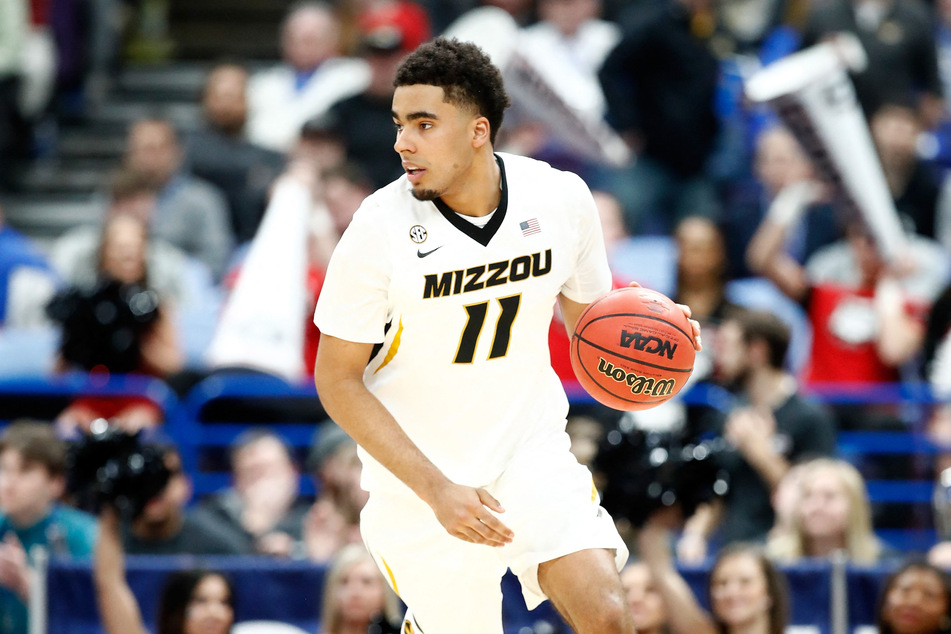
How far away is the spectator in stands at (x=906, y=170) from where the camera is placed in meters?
10.3

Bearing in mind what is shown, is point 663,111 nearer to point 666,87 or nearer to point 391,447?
point 666,87

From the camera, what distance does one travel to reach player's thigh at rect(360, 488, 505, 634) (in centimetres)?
512

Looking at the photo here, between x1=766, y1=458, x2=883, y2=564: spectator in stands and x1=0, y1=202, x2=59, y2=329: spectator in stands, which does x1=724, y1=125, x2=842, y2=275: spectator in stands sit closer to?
x1=766, y1=458, x2=883, y2=564: spectator in stands

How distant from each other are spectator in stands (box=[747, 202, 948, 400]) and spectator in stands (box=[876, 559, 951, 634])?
2.38 meters

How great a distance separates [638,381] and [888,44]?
7.16 meters

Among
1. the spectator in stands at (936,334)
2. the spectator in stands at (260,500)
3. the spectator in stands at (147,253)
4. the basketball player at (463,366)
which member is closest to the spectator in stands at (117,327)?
the spectator in stands at (147,253)

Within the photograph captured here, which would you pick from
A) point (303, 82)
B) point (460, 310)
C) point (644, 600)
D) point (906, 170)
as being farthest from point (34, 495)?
point (906, 170)

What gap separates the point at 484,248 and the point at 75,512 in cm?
382

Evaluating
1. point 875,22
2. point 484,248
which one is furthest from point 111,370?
point 875,22

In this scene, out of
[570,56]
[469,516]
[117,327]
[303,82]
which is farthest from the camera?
[303,82]

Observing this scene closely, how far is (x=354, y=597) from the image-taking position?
6.84 meters

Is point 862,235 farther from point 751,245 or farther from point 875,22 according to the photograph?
point 875,22

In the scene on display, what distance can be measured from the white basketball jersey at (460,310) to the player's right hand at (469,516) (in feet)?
0.86

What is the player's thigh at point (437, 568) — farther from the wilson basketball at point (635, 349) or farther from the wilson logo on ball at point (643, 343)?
the wilson logo on ball at point (643, 343)
